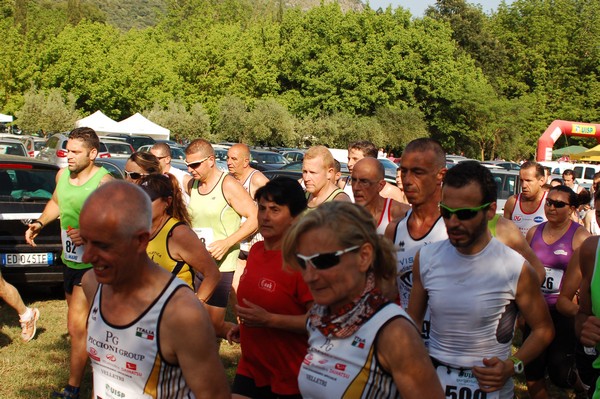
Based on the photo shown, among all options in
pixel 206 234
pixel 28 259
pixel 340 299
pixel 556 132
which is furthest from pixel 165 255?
pixel 556 132

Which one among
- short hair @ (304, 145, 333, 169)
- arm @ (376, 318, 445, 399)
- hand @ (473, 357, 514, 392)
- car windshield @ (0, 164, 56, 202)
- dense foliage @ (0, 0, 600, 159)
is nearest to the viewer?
arm @ (376, 318, 445, 399)

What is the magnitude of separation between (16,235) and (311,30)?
5348 cm

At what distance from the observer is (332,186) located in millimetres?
7242

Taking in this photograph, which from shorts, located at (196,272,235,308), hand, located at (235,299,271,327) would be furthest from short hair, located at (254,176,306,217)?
shorts, located at (196,272,235,308)

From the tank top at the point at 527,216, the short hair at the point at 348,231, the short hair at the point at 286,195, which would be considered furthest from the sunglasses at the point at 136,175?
the tank top at the point at 527,216

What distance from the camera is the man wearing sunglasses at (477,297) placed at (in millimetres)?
3557

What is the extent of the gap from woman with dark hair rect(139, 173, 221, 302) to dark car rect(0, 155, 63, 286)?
485 centimetres

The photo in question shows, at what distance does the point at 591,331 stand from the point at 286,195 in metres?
1.75

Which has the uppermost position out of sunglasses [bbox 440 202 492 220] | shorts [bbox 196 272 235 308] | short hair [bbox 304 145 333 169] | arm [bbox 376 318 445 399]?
sunglasses [bbox 440 202 492 220]

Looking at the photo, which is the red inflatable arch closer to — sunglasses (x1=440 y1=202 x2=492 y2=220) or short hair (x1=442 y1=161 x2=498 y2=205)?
short hair (x1=442 y1=161 x2=498 y2=205)

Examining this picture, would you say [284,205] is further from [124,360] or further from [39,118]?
[39,118]

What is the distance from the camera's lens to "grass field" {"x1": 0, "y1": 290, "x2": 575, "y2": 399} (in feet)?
21.6

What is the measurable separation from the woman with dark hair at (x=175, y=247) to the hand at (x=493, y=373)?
6.78ft

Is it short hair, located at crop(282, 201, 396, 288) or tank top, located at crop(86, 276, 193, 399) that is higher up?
short hair, located at crop(282, 201, 396, 288)
